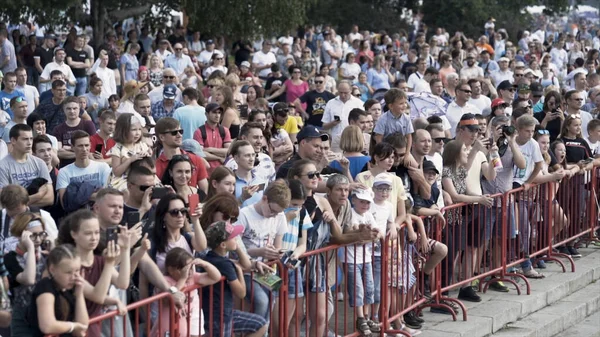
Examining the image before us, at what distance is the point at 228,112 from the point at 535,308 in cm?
438

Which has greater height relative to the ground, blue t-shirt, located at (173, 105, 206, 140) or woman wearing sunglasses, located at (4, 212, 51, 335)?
blue t-shirt, located at (173, 105, 206, 140)

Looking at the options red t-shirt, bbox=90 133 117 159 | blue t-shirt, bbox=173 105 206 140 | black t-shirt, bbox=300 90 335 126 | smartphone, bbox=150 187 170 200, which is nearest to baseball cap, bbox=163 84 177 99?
blue t-shirt, bbox=173 105 206 140

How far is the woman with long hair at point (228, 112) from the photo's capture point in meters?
13.8

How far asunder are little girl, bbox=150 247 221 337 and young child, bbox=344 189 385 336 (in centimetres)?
191

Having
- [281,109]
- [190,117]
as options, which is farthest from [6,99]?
[281,109]

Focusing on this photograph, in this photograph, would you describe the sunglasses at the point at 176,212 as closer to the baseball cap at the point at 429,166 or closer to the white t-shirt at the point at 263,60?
the baseball cap at the point at 429,166

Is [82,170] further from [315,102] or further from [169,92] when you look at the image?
[315,102]

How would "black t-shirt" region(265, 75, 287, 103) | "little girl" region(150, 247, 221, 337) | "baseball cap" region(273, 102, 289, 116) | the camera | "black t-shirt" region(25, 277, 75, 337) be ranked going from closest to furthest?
1. "black t-shirt" region(25, 277, 75, 337)
2. "little girl" region(150, 247, 221, 337)
3. the camera
4. "baseball cap" region(273, 102, 289, 116)
5. "black t-shirt" region(265, 75, 287, 103)

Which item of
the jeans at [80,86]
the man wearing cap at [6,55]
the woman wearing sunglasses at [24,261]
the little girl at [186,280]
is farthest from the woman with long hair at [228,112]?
the man wearing cap at [6,55]

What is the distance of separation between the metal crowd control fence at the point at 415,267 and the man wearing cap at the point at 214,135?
259cm

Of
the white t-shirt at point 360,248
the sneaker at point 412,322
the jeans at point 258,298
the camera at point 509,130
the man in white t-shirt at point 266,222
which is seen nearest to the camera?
the jeans at point 258,298

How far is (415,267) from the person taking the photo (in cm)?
1045

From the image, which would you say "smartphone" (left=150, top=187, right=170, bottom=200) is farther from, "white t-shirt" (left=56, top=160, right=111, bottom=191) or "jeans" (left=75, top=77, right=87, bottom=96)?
"jeans" (left=75, top=77, right=87, bottom=96)

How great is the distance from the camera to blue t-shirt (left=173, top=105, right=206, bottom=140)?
549 inches
